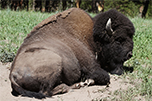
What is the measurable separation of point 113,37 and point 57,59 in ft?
5.39

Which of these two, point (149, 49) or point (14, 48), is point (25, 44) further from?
point (149, 49)

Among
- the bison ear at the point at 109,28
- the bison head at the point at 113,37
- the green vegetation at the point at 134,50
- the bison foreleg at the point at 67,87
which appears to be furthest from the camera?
the bison head at the point at 113,37

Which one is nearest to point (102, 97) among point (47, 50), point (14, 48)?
point (47, 50)

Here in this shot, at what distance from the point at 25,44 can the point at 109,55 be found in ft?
6.40

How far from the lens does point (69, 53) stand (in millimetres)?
4270

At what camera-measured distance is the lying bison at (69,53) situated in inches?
142

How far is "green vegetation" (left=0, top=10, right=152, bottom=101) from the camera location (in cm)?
373

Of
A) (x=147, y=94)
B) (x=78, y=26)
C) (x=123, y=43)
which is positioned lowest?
(x=147, y=94)

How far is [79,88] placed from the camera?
4297mm

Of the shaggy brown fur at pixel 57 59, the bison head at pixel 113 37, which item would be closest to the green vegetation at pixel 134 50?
the bison head at pixel 113 37

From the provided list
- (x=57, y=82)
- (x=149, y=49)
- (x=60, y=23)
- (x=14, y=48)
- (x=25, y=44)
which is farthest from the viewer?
(x=149, y=49)

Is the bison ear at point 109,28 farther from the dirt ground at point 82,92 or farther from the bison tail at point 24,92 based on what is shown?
the bison tail at point 24,92

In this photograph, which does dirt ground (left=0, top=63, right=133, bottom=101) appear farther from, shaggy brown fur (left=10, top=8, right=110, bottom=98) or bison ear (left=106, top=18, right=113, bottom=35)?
bison ear (left=106, top=18, right=113, bottom=35)

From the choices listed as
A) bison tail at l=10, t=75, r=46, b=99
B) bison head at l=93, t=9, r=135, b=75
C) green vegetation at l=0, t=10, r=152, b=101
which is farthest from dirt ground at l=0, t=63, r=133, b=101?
bison head at l=93, t=9, r=135, b=75
